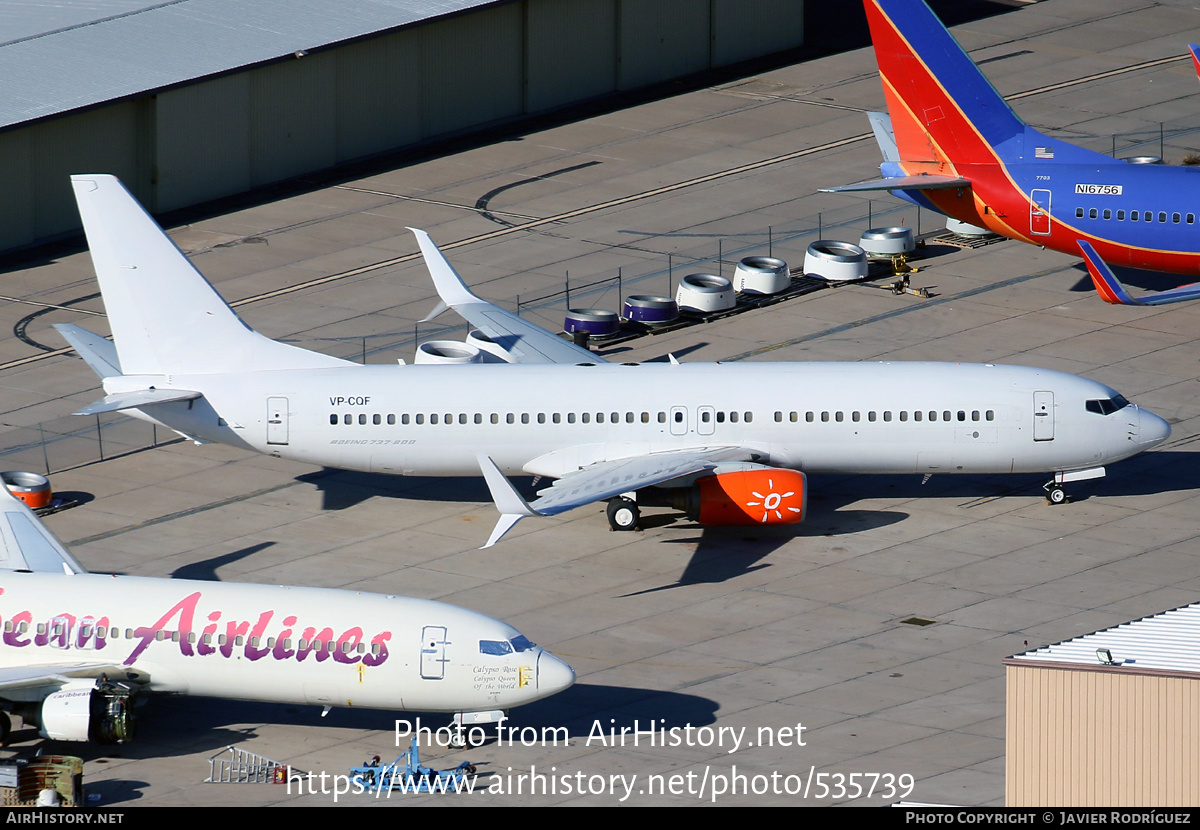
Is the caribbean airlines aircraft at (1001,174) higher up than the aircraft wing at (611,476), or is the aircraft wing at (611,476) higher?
the caribbean airlines aircraft at (1001,174)

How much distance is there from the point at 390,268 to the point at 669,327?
553 inches

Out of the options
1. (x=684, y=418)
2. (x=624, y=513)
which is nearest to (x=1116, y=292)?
(x=684, y=418)

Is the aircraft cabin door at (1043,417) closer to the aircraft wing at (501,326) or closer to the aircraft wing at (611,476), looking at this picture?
the aircraft wing at (611,476)

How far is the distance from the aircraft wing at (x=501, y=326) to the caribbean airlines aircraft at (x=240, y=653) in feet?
71.9

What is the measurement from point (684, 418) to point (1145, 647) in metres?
24.5

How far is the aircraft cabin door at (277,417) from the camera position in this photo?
2635 inches

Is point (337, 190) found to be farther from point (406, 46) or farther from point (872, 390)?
point (872, 390)

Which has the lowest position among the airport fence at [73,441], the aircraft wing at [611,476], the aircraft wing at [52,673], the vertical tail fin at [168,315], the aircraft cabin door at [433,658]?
the airport fence at [73,441]

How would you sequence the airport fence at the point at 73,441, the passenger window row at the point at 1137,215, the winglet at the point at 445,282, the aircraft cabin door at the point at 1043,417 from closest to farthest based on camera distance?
1. the aircraft cabin door at the point at 1043,417
2. the airport fence at the point at 73,441
3. the winglet at the point at 445,282
4. the passenger window row at the point at 1137,215

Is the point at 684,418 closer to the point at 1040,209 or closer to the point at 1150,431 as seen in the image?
the point at 1150,431

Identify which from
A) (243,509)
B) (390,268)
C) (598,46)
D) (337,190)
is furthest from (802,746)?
(598,46)

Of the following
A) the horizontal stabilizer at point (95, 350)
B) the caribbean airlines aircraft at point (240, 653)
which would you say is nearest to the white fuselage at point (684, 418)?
the horizontal stabilizer at point (95, 350)

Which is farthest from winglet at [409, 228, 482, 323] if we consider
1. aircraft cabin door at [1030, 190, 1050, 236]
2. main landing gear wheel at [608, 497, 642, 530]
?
aircraft cabin door at [1030, 190, 1050, 236]

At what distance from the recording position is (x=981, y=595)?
6203cm
